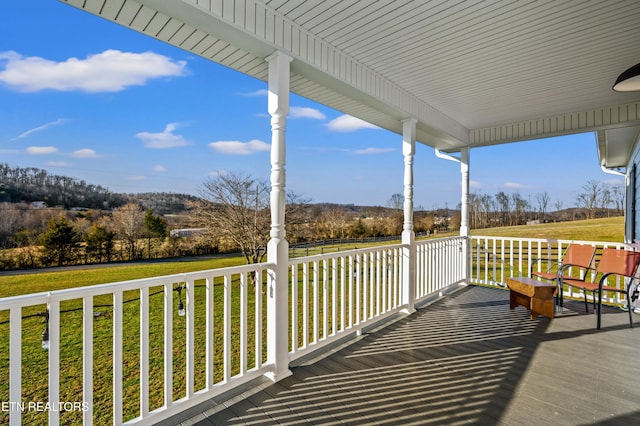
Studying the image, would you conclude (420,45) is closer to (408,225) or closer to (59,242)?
(408,225)

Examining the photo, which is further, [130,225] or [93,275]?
[130,225]

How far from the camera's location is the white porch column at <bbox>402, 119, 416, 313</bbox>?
403cm

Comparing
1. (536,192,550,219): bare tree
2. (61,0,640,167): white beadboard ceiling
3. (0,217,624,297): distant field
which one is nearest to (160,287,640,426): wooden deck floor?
(61,0,640,167): white beadboard ceiling

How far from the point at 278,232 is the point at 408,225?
2.18 meters

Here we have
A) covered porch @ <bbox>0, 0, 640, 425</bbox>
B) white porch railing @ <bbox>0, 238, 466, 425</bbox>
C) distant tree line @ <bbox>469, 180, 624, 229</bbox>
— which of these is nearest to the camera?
white porch railing @ <bbox>0, 238, 466, 425</bbox>

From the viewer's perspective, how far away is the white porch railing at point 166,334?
150cm

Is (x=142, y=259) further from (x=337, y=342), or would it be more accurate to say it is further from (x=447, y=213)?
(x=447, y=213)

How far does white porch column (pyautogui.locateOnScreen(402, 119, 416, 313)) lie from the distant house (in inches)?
187

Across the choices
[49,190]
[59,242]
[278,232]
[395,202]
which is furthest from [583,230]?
[49,190]

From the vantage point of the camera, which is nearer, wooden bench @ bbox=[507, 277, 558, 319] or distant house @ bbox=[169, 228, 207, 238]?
wooden bench @ bbox=[507, 277, 558, 319]

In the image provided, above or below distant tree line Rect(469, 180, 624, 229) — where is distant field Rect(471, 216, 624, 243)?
below

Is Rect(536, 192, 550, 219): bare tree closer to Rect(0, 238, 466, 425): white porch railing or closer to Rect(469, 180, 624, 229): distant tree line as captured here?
Rect(469, 180, 624, 229): distant tree line

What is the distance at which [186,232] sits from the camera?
7125 millimetres

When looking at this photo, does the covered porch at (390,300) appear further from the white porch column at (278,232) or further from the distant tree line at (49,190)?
the distant tree line at (49,190)
